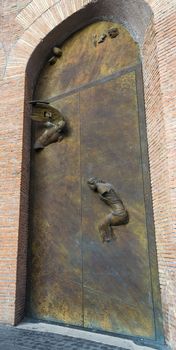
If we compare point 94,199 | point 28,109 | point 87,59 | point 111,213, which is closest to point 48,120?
point 28,109

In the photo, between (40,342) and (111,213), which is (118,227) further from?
(40,342)

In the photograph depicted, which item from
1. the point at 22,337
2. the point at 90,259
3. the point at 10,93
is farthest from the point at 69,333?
the point at 10,93

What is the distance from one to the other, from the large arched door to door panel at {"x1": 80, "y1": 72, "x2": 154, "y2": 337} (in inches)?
0.5

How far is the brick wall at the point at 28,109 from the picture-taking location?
3.36 metres

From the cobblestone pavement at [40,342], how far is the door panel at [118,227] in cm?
46

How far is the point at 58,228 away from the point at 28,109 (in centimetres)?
229

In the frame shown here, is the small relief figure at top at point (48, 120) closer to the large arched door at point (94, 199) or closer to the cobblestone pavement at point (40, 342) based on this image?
the large arched door at point (94, 199)

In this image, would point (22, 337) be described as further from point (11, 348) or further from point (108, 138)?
point (108, 138)

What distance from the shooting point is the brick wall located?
11.0 feet

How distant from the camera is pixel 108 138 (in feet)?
14.1

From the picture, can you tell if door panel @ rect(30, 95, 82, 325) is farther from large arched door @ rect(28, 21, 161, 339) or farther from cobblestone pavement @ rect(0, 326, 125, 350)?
cobblestone pavement @ rect(0, 326, 125, 350)

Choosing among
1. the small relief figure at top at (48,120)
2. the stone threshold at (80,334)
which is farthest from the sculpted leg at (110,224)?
the small relief figure at top at (48,120)

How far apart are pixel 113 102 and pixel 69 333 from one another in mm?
3412

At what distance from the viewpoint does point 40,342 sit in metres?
3.41
